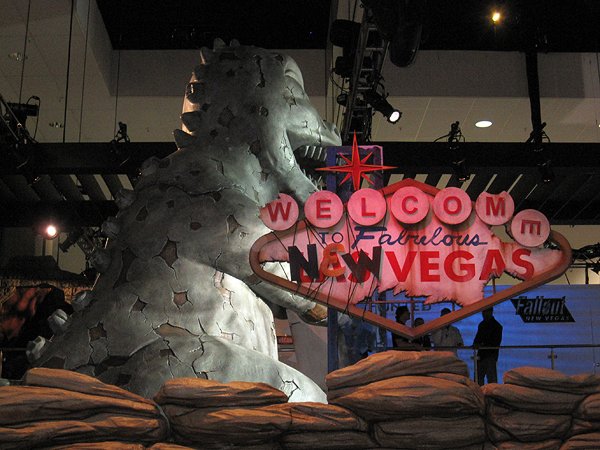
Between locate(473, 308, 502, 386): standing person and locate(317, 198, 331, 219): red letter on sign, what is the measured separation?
14.1ft

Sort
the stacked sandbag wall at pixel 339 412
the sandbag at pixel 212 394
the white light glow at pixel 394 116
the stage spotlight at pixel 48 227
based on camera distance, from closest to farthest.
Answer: the stacked sandbag wall at pixel 339 412
the sandbag at pixel 212 394
the white light glow at pixel 394 116
the stage spotlight at pixel 48 227

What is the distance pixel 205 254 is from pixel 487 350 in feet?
14.3

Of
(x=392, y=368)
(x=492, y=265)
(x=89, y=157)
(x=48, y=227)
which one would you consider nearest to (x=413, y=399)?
(x=392, y=368)

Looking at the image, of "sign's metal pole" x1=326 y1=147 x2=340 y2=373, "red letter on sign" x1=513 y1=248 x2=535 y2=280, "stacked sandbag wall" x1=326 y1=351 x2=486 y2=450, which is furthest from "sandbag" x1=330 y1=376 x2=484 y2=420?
"sign's metal pole" x1=326 y1=147 x2=340 y2=373

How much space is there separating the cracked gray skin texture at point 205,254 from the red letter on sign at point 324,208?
447mm

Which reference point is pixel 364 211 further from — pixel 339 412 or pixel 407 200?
pixel 339 412

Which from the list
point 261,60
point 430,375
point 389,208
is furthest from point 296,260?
point 261,60

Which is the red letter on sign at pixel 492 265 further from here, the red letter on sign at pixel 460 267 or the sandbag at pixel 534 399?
the sandbag at pixel 534 399

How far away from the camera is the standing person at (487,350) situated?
732 centimetres

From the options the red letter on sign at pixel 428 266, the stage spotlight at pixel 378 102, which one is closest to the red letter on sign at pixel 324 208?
the red letter on sign at pixel 428 266

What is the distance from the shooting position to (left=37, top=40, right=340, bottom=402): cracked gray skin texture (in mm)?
3492

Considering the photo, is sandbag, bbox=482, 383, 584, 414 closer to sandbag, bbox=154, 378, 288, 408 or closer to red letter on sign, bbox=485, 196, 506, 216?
sandbag, bbox=154, 378, 288, 408

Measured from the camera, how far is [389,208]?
3.48m

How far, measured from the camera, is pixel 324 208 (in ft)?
11.2
